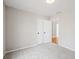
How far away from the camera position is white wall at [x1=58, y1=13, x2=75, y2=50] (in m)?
4.01

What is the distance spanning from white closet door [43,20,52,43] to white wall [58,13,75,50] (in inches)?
57.8

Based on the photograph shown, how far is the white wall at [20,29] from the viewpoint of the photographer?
3527 mm

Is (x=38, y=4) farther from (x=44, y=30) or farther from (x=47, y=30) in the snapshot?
(x=47, y=30)

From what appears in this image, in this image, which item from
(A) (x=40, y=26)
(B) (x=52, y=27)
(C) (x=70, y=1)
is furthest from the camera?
(B) (x=52, y=27)

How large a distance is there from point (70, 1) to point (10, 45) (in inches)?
139

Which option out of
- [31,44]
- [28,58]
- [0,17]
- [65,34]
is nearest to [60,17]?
[65,34]

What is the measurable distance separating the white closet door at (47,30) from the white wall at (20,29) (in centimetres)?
117

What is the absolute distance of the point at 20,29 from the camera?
13.2 ft

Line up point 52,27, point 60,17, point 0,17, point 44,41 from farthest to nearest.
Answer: point 52,27
point 44,41
point 60,17
point 0,17

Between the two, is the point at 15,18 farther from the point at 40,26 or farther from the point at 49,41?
the point at 49,41

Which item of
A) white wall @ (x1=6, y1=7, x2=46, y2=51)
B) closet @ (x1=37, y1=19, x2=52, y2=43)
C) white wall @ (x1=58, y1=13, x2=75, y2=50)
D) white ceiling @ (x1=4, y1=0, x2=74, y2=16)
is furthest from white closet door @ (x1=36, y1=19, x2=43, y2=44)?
white ceiling @ (x1=4, y1=0, x2=74, y2=16)

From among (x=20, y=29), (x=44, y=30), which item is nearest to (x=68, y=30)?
(x=44, y=30)

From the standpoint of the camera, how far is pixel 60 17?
5000 mm

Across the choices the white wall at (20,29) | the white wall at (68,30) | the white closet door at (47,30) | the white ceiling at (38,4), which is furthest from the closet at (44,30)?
the white ceiling at (38,4)
